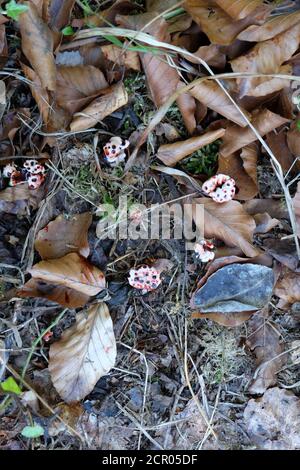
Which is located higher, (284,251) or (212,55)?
(212,55)

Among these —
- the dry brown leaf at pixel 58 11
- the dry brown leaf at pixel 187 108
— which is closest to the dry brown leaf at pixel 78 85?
the dry brown leaf at pixel 58 11

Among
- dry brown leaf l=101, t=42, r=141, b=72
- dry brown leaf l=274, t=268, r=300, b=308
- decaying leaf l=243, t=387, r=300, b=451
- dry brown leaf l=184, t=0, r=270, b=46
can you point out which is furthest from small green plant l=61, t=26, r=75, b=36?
decaying leaf l=243, t=387, r=300, b=451

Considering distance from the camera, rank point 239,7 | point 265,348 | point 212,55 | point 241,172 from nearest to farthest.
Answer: point 239,7
point 212,55
point 241,172
point 265,348

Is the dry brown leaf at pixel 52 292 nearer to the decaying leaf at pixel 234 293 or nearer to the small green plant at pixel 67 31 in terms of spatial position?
the decaying leaf at pixel 234 293

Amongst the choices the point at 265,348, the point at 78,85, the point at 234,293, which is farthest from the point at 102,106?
the point at 265,348

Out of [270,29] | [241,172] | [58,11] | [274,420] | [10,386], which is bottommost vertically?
[274,420]

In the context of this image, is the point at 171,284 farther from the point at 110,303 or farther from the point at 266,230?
the point at 266,230

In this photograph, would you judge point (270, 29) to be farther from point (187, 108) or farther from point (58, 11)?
point (58, 11)

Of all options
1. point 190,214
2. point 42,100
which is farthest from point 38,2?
point 190,214
